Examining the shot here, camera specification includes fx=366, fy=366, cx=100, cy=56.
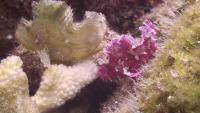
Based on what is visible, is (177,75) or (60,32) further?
(60,32)

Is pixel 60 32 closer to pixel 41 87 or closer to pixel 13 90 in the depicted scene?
pixel 41 87

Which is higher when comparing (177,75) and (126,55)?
(177,75)

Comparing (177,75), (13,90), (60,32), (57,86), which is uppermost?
(177,75)

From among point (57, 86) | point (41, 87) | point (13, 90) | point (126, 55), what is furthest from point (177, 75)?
point (13, 90)

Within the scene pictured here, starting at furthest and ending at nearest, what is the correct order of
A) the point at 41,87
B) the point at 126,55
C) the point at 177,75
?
1. the point at 126,55
2. the point at 41,87
3. the point at 177,75

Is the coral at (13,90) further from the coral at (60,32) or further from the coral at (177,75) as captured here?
the coral at (177,75)

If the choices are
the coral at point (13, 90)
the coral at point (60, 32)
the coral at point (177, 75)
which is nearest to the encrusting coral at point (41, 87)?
the coral at point (13, 90)

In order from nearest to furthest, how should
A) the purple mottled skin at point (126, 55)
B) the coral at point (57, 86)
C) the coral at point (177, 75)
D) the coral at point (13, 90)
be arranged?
the coral at point (177, 75) < the coral at point (13, 90) < the coral at point (57, 86) < the purple mottled skin at point (126, 55)
